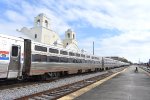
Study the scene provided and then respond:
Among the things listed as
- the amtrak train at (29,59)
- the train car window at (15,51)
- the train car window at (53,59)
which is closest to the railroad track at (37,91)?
the amtrak train at (29,59)

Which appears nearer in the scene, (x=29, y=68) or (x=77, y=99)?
(x=77, y=99)

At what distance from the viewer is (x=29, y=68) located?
68.8 ft

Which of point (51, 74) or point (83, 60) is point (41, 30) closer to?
point (83, 60)

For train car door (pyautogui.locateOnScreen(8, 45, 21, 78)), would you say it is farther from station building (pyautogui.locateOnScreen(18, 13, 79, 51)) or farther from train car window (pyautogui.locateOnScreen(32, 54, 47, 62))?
station building (pyautogui.locateOnScreen(18, 13, 79, 51))

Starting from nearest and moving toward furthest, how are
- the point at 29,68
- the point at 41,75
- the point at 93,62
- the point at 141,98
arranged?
the point at 141,98, the point at 29,68, the point at 41,75, the point at 93,62

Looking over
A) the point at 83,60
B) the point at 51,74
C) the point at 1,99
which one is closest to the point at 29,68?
the point at 51,74

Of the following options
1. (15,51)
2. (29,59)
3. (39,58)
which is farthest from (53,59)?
(15,51)

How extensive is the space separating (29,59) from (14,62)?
6.98 ft

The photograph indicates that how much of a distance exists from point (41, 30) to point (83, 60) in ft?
167

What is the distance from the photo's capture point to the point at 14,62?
1878 cm

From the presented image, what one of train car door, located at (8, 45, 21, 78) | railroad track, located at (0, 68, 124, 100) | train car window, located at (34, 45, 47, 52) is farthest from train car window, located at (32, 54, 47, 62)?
train car door, located at (8, 45, 21, 78)

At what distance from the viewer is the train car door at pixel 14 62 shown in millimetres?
18438

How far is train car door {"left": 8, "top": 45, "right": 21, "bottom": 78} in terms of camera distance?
1844 cm

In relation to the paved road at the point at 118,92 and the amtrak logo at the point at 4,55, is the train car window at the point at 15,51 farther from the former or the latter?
the paved road at the point at 118,92
